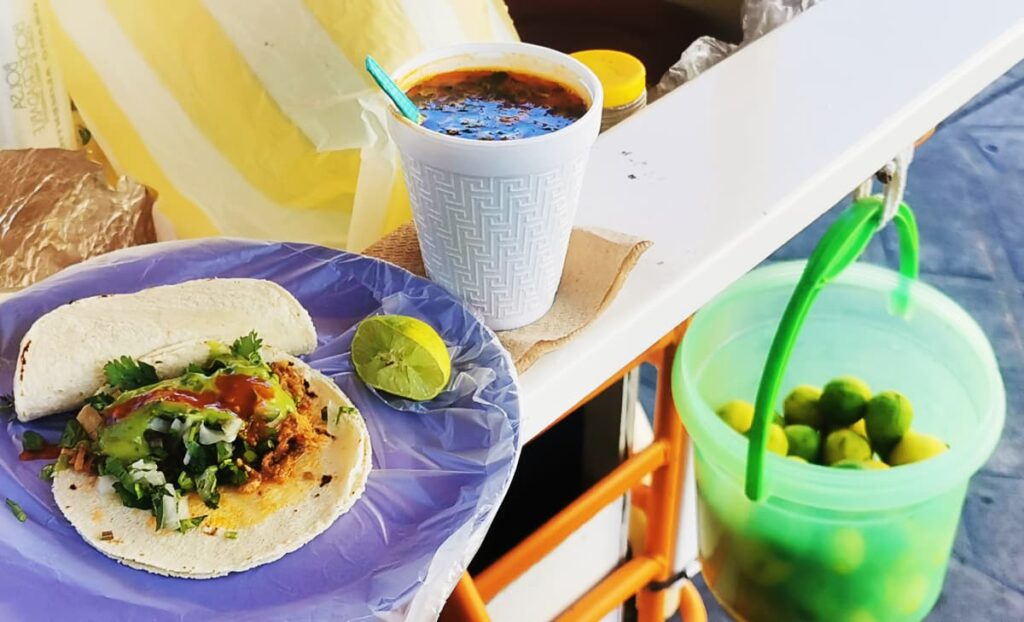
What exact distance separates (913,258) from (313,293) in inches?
26.3

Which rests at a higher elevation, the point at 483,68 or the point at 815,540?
the point at 483,68

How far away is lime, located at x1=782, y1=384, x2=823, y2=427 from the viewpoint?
108cm

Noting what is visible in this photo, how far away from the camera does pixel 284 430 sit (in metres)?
0.48

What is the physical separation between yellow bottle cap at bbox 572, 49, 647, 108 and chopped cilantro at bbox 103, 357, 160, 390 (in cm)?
40

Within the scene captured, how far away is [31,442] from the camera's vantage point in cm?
47

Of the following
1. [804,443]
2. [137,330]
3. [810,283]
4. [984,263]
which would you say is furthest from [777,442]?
[984,263]

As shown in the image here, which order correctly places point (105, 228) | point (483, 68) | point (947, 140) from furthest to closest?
point (947, 140) < point (105, 228) < point (483, 68)

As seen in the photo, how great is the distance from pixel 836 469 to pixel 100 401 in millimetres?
689

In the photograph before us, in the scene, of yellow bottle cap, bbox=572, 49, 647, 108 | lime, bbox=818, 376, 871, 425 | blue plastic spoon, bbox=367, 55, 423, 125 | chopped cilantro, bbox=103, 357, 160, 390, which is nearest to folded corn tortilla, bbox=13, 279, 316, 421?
chopped cilantro, bbox=103, 357, 160, 390

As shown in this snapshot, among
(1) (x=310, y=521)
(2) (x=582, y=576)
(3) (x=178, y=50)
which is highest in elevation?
(3) (x=178, y=50)

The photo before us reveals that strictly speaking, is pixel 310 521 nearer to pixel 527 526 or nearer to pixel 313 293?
pixel 313 293

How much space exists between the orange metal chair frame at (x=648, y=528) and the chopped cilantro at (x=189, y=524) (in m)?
0.44

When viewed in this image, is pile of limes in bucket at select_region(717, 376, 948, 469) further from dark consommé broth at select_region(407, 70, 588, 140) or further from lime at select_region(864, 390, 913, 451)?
dark consommé broth at select_region(407, 70, 588, 140)

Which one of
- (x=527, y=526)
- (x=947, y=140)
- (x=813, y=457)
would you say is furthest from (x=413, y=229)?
(x=947, y=140)
